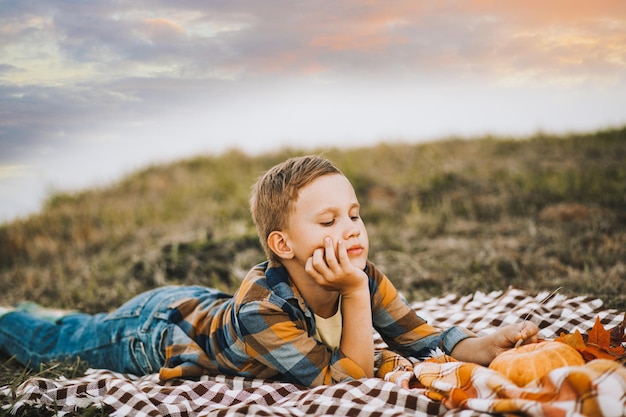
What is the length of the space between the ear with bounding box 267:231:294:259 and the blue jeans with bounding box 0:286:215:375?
83cm

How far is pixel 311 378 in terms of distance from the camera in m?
2.26

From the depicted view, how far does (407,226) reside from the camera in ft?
19.2

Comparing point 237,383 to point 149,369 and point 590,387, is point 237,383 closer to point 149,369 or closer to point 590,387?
point 149,369

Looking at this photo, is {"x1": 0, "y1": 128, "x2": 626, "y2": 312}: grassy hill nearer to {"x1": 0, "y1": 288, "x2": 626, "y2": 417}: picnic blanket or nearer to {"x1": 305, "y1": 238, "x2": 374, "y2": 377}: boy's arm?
{"x1": 0, "y1": 288, "x2": 626, "y2": 417}: picnic blanket

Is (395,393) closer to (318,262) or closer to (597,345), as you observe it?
(318,262)

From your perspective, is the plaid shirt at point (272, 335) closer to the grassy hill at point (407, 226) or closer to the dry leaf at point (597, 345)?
the dry leaf at point (597, 345)

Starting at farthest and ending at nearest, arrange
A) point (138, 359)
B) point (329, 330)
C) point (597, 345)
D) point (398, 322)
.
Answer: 1. point (138, 359)
2. point (398, 322)
3. point (329, 330)
4. point (597, 345)

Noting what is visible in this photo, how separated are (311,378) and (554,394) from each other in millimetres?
938

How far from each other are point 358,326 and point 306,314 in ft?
0.76

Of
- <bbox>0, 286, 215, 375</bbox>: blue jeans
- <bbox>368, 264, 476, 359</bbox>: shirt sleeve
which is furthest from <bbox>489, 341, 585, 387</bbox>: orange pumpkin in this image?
<bbox>0, 286, 215, 375</bbox>: blue jeans

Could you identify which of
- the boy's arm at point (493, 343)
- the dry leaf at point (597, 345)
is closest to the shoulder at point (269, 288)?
the boy's arm at point (493, 343)

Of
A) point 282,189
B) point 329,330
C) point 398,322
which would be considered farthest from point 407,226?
point 282,189

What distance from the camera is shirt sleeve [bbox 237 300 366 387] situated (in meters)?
2.23

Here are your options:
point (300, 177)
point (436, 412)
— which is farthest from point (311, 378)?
point (300, 177)
